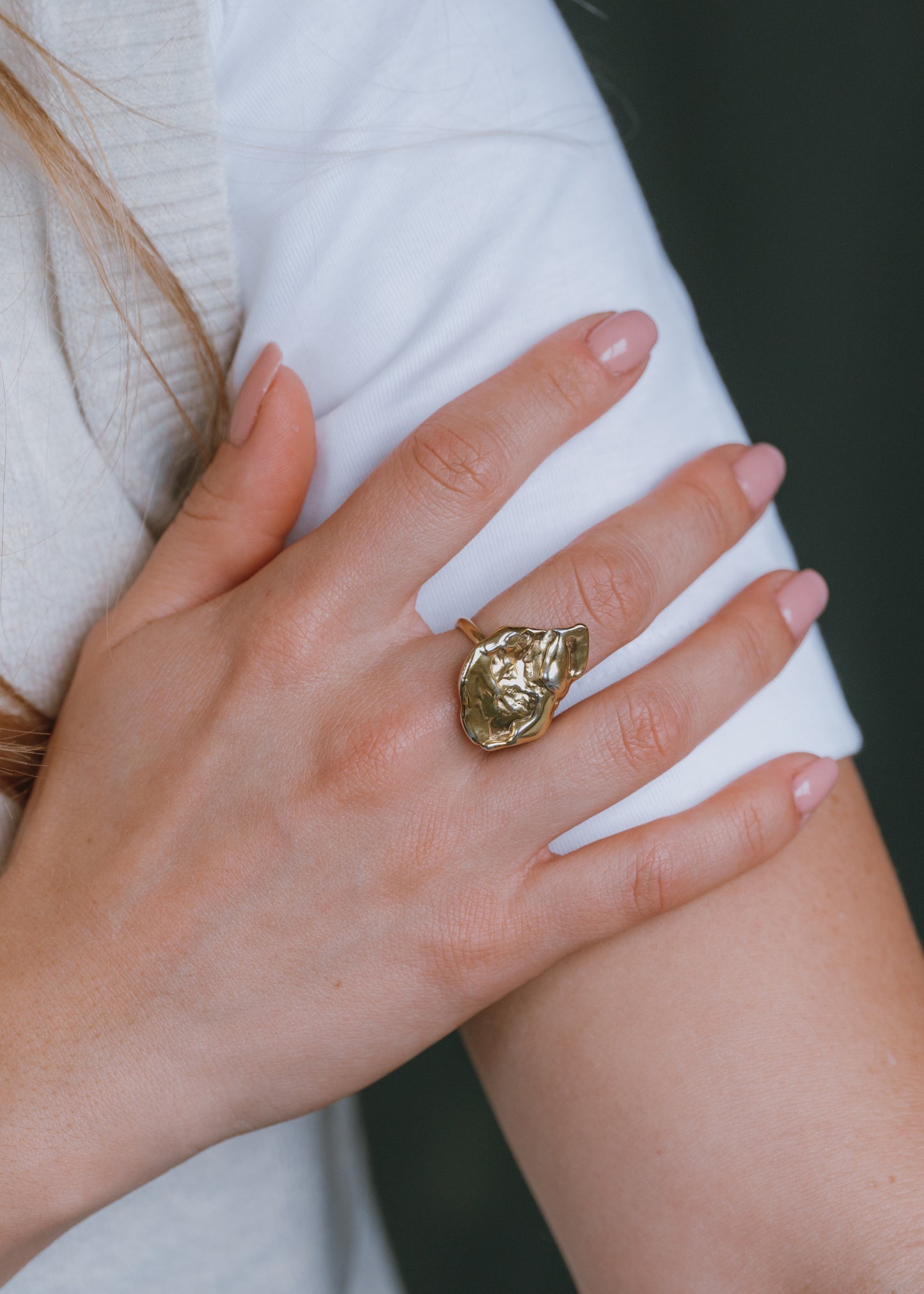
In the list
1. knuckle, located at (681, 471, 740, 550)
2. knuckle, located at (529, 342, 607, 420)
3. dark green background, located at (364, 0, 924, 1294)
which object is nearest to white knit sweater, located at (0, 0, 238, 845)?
knuckle, located at (529, 342, 607, 420)

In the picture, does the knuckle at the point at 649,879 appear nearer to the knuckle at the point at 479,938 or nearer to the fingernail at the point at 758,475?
the knuckle at the point at 479,938

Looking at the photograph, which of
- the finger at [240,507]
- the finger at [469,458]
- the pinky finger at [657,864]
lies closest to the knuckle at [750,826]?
the pinky finger at [657,864]

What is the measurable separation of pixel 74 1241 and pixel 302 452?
649 mm

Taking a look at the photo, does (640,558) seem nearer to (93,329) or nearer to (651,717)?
(651,717)

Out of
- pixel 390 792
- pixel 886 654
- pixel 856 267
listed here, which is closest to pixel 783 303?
pixel 856 267

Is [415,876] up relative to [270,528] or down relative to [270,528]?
down

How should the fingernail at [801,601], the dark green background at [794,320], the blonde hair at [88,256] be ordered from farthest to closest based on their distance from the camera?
1. the dark green background at [794,320]
2. the fingernail at [801,601]
3. the blonde hair at [88,256]

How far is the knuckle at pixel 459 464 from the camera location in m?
0.58

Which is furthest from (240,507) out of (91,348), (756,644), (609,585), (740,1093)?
(740,1093)

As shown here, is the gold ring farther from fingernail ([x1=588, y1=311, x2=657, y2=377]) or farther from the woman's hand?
fingernail ([x1=588, y1=311, x2=657, y2=377])

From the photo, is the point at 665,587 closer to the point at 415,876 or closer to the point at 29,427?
the point at 415,876

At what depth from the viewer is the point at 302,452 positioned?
64 centimetres

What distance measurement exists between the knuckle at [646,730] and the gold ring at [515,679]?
0.15ft

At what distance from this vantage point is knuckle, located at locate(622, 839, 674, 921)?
0.61m
